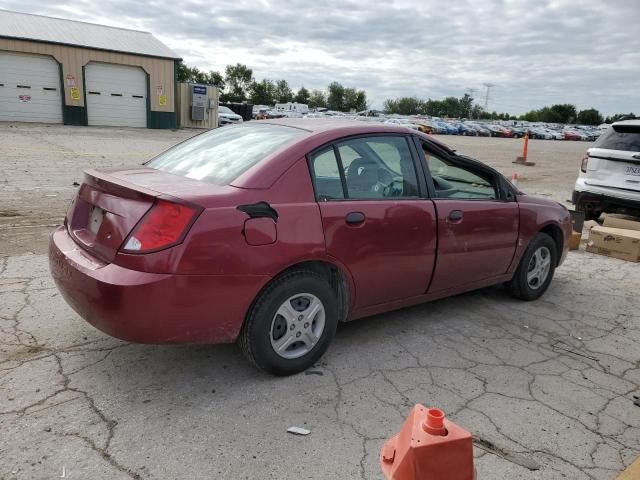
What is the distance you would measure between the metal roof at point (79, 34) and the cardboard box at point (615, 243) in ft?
81.8

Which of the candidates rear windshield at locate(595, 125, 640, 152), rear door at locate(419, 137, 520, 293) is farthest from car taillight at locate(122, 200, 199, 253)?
rear windshield at locate(595, 125, 640, 152)

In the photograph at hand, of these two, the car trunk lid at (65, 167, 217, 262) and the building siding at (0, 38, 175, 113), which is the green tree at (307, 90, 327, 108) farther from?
the car trunk lid at (65, 167, 217, 262)

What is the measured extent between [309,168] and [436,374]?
158 cm

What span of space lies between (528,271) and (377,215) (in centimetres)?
213

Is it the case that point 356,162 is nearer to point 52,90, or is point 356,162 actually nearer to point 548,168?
point 548,168

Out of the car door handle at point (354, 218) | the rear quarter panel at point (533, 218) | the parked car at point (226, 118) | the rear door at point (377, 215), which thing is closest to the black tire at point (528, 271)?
the rear quarter panel at point (533, 218)

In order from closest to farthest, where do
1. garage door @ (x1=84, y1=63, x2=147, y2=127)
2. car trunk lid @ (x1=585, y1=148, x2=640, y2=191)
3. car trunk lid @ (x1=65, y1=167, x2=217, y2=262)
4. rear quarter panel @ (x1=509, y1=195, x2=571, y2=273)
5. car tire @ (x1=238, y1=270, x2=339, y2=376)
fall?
car trunk lid @ (x1=65, y1=167, x2=217, y2=262), car tire @ (x1=238, y1=270, x2=339, y2=376), rear quarter panel @ (x1=509, y1=195, x2=571, y2=273), car trunk lid @ (x1=585, y1=148, x2=640, y2=191), garage door @ (x1=84, y1=63, x2=147, y2=127)

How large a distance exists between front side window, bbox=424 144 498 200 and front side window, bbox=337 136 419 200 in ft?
0.77

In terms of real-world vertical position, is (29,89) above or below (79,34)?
below

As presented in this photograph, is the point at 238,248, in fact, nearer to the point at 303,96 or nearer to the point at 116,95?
the point at 116,95

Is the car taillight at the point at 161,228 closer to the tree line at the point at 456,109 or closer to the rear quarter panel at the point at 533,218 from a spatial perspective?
the rear quarter panel at the point at 533,218

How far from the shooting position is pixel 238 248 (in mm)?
2877

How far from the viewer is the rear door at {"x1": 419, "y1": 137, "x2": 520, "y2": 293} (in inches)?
158

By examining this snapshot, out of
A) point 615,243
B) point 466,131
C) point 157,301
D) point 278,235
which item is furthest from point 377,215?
point 466,131
